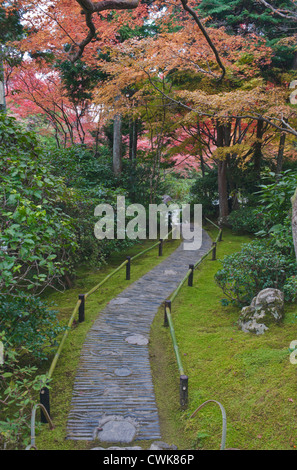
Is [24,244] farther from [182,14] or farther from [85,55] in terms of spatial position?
[182,14]

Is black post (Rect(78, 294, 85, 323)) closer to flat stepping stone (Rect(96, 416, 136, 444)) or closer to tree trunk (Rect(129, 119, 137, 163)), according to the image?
flat stepping stone (Rect(96, 416, 136, 444))

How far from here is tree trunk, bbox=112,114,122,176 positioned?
13789 millimetres

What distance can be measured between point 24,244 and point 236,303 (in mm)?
5091

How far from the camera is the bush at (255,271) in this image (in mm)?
6715

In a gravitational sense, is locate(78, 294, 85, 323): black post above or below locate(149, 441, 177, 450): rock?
above

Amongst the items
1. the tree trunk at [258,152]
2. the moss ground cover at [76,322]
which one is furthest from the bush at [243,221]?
the moss ground cover at [76,322]

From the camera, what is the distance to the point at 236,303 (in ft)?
23.9

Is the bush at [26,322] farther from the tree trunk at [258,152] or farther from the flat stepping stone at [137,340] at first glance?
the tree trunk at [258,152]

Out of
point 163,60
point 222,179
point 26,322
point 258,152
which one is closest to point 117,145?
point 163,60

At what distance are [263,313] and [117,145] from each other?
9.99 m

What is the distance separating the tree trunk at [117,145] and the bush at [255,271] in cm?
843

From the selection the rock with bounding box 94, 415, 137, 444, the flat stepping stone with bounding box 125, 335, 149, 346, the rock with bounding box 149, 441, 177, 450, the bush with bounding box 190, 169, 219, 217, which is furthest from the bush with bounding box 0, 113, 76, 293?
the bush with bounding box 190, 169, 219, 217

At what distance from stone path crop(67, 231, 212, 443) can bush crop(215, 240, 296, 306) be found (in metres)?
1.98
